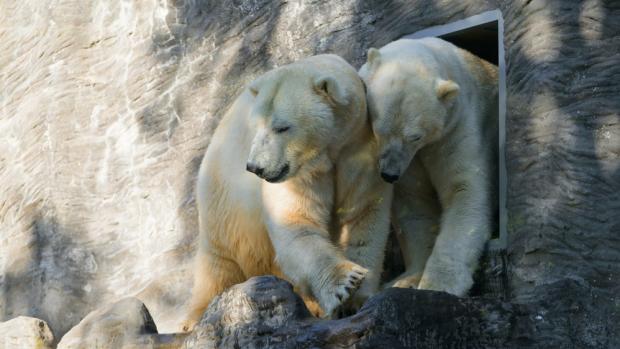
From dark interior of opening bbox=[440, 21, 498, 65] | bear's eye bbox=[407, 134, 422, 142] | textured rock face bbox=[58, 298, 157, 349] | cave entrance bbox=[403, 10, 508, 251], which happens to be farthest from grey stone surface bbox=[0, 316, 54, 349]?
dark interior of opening bbox=[440, 21, 498, 65]

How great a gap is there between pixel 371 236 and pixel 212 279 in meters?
1.06

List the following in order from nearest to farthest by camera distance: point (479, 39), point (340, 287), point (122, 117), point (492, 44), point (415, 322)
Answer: point (415, 322), point (340, 287), point (479, 39), point (492, 44), point (122, 117)

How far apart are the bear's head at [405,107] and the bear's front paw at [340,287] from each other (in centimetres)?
59

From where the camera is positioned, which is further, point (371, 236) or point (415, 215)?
point (415, 215)

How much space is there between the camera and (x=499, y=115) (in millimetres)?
5969

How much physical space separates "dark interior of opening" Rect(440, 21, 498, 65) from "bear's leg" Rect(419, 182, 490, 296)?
117cm

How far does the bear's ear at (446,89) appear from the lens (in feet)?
18.6

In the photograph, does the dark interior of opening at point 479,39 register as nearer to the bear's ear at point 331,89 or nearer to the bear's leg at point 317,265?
the bear's ear at point 331,89

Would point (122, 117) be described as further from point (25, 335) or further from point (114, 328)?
point (114, 328)

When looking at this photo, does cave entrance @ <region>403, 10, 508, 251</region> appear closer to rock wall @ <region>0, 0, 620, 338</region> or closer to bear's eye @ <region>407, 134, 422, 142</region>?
rock wall @ <region>0, 0, 620, 338</region>

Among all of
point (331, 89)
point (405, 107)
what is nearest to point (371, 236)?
point (405, 107)

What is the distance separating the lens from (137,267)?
7523 millimetres

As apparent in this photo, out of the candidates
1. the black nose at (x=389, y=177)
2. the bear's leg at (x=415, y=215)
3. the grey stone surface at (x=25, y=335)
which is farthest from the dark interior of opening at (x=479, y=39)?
the grey stone surface at (x=25, y=335)

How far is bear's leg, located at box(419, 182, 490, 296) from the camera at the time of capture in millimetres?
5414
